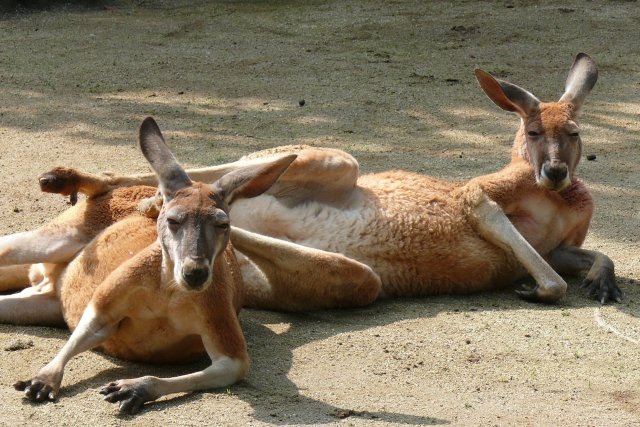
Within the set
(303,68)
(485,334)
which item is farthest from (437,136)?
(485,334)

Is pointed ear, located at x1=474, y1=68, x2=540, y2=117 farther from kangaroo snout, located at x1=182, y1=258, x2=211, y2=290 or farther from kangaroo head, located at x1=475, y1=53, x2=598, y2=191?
kangaroo snout, located at x1=182, y1=258, x2=211, y2=290

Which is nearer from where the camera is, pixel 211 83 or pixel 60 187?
pixel 60 187

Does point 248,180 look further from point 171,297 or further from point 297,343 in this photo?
point 297,343

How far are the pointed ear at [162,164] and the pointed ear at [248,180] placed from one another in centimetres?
16

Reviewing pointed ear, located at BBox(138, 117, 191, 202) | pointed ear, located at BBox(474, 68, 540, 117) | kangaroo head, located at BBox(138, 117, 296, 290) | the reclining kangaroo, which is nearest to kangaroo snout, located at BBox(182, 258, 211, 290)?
kangaroo head, located at BBox(138, 117, 296, 290)

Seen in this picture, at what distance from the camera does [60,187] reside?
635cm

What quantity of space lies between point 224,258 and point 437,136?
15.1ft

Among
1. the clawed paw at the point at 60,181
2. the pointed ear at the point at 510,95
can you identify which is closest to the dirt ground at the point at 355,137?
the clawed paw at the point at 60,181

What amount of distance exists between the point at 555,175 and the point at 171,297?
2.64 meters

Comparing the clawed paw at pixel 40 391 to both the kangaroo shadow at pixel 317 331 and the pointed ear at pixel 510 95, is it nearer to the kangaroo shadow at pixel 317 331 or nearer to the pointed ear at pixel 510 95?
the kangaroo shadow at pixel 317 331

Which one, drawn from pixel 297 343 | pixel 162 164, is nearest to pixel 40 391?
pixel 162 164

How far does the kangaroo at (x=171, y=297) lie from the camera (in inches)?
195

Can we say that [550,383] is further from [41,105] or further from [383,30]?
[383,30]

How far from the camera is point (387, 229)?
6.86m
